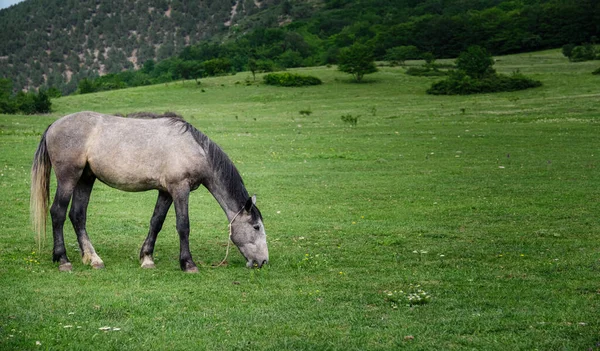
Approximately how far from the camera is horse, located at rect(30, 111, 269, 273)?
11320 millimetres

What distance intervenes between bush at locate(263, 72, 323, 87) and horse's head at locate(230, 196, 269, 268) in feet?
215

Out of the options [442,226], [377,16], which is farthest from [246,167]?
[377,16]

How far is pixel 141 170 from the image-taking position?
11352 mm

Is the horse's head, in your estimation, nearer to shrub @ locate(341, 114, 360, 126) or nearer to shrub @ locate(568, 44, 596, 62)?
shrub @ locate(341, 114, 360, 126)

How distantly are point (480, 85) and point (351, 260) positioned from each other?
56.2 metres

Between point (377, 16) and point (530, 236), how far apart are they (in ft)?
544

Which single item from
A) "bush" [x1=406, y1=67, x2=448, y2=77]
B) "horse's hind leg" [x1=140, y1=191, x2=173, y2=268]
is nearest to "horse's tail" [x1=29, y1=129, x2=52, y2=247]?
"horse's hind leg" [x1=140, y1=191, x2=173, y2=268]

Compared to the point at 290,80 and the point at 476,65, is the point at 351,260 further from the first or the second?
the point at 290,80

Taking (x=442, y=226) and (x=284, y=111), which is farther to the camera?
(x=284, y=111)

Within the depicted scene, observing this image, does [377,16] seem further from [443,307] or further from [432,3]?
[443,307]

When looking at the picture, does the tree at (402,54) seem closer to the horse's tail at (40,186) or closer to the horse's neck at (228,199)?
the horse's neck at (228,199)

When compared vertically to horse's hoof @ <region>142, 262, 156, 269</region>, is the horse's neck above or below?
above

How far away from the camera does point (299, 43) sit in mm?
138500

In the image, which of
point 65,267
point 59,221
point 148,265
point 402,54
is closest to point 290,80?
point 402,54
